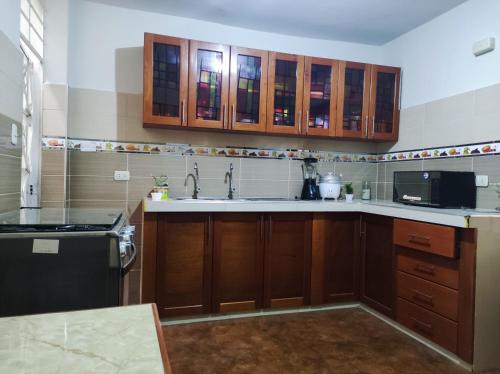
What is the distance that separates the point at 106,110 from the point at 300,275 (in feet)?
6.74

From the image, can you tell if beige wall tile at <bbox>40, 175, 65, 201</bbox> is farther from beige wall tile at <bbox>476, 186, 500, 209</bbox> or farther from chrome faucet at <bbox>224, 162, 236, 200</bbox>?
beige wall tile at <bbox>476, 186, 500, 209</bbox>

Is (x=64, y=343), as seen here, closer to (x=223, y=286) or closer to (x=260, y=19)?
(x=223, y=286)

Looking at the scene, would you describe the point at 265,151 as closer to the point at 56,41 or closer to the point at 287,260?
the point at 287,260

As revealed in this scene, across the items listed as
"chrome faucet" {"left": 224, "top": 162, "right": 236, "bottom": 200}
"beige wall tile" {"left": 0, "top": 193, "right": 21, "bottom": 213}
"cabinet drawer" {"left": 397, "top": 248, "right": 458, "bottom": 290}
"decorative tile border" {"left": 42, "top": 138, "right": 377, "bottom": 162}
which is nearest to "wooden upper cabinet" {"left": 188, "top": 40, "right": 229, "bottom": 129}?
"decorative tile border" {"left": 42, "top": 138, "right": 377, "bottom": 162}

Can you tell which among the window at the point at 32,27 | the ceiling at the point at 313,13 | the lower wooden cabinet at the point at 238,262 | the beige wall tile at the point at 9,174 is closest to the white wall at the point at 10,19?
the window at the point at 32,27

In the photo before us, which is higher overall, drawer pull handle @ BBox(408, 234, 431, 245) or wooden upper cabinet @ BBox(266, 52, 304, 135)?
wooden upper cabinet @ BBox(266, 52, 304, 135)

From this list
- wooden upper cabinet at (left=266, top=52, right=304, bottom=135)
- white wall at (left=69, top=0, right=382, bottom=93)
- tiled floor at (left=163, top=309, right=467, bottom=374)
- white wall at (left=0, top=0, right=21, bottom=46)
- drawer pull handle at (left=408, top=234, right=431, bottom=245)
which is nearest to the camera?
white wall at (left=0, top=0, right=21, bottom=46)

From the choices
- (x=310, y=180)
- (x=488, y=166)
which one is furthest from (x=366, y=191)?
(x=488, y=166)

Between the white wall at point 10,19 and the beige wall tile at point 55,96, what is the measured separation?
75 cm

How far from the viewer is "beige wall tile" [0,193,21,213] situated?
1698 mm

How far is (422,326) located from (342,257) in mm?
781

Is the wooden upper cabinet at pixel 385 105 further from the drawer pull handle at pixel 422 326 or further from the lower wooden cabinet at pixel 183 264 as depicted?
the lower wooden cabinet at pixel 183 264

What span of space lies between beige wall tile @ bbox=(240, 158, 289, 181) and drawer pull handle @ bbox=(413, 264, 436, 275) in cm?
140

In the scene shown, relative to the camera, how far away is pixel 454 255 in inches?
77.3
